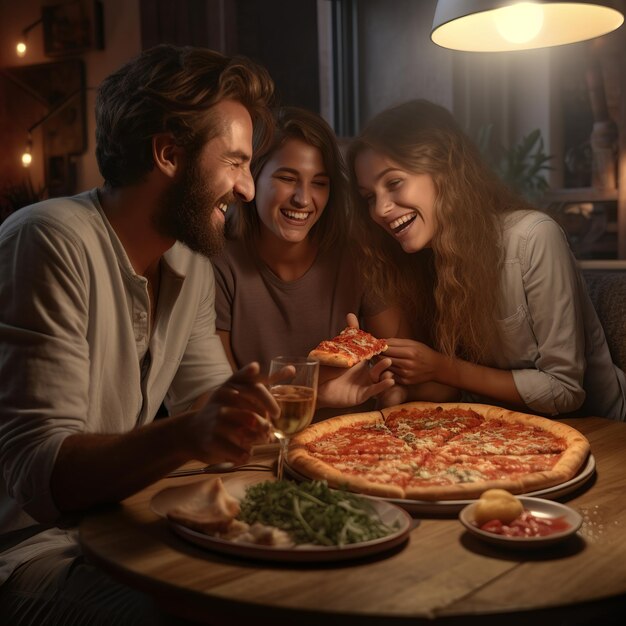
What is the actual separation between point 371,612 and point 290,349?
206 cm

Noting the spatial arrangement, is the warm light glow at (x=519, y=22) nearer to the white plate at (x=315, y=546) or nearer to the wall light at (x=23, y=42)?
the white plate at (x=315, y=546)

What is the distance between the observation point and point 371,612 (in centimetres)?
131

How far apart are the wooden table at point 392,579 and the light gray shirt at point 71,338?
29 centimetres

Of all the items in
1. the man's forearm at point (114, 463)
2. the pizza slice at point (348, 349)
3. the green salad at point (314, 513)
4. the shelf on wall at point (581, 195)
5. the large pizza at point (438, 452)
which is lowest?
the large pizza at point (438, 452)

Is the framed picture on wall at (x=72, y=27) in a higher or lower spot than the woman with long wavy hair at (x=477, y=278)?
higher

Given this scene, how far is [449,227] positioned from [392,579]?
6.24 feet

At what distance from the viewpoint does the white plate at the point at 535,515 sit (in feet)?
5.02

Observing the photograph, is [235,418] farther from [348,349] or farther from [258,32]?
[258,32]

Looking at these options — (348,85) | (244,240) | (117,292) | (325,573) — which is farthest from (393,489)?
(348,85)

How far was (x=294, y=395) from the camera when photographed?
182cm

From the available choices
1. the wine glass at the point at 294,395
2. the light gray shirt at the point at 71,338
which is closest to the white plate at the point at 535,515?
the wine glass at the point at 294,395

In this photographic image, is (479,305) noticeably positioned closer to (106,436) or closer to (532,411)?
(532,411)

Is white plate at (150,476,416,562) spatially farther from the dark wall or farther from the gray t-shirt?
the dark wall

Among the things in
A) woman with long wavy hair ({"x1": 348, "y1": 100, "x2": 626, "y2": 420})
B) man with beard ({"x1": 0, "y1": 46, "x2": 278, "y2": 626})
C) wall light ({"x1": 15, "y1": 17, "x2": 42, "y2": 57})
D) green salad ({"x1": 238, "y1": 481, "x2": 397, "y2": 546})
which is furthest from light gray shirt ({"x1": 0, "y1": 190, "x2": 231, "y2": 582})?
wall light ({"x1": 15, "y1": 17, "x2": 42, "y2": 57})
